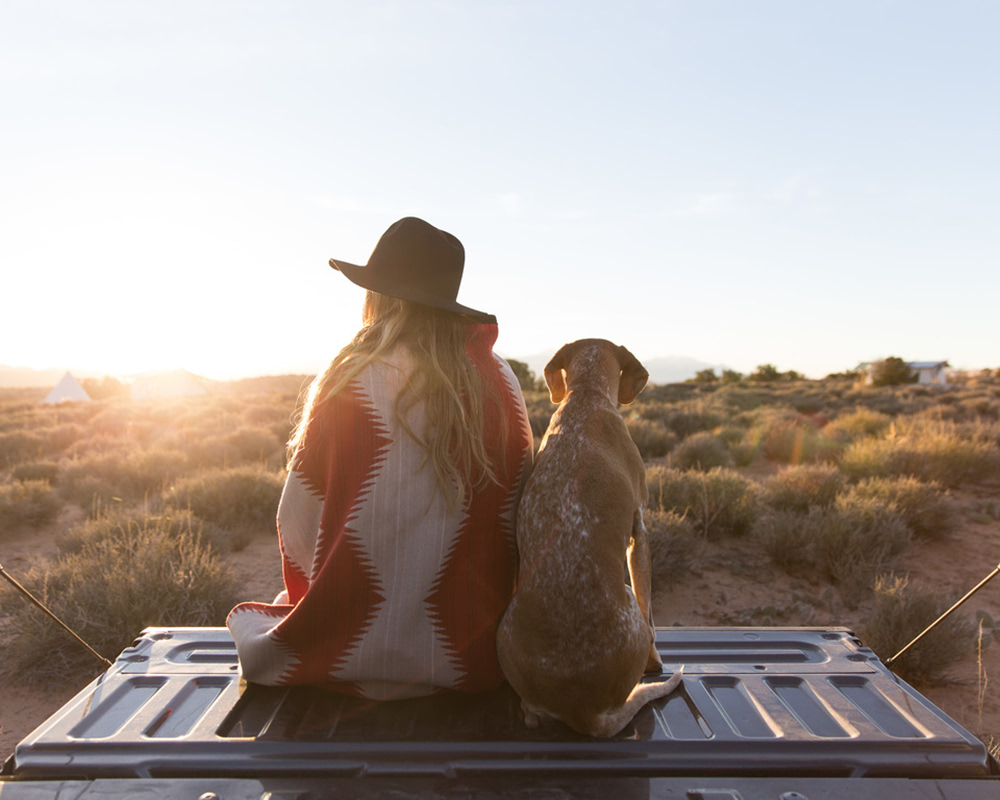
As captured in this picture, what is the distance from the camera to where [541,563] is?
7.95 ft

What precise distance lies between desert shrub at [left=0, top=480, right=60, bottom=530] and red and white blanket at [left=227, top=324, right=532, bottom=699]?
7.89 metres

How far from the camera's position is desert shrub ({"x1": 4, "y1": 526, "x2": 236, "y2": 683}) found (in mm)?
4898

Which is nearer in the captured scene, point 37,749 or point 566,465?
point 37,749

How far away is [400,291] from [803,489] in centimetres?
710

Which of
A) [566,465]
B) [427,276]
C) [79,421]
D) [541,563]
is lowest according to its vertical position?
[79,421]

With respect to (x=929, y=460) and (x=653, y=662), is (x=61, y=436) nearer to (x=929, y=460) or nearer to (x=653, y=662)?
(x=653, y=662)

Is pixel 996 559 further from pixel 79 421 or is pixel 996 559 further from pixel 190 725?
pixel 79 421

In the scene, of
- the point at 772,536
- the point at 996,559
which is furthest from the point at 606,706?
the point at 996,559

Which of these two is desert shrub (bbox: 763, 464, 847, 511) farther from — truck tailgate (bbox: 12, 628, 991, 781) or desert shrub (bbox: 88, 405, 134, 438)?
desert shrub (bbox: 88, 405, 134, 438)

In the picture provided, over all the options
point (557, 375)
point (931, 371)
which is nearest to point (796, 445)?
point (557, 375)

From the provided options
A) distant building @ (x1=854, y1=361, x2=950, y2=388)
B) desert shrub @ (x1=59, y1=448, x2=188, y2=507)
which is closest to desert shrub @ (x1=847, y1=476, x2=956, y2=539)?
desert shrub @ (x1=59, y1=448, x2=188, y2=507)

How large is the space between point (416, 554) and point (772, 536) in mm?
5230

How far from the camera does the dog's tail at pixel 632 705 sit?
2.48 metres

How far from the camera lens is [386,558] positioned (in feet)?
8.61
